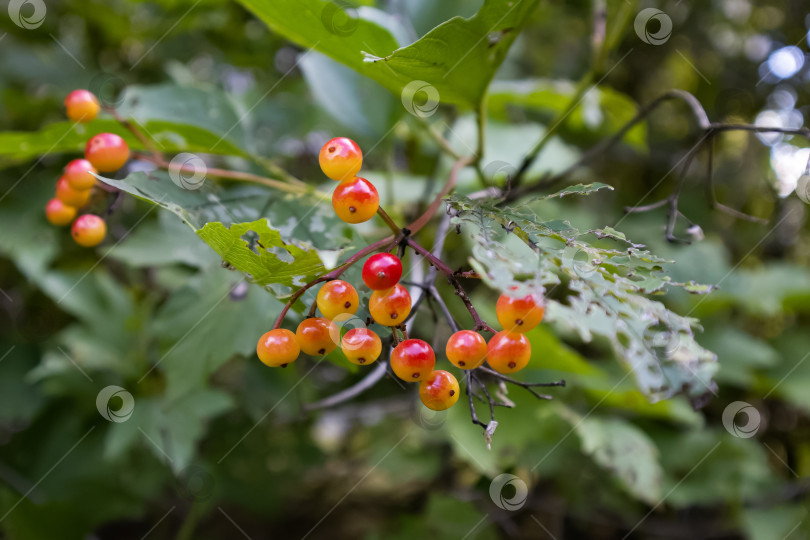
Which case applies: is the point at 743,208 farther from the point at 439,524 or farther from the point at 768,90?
the point at 439,524

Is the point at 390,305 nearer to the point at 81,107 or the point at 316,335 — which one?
the point at 316,335

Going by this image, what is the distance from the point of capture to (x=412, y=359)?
489 millimetres

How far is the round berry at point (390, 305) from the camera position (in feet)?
1.62

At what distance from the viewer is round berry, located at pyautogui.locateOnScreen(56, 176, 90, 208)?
0.72 metres

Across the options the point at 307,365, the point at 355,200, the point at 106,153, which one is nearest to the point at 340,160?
the point at 355,200

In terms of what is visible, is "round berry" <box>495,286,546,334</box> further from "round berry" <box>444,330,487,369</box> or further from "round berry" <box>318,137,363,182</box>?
"round berry" <box>318,137,363,182</box>

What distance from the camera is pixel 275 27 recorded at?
74cm

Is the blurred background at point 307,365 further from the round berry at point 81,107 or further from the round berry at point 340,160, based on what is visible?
the round berry at point 340,160

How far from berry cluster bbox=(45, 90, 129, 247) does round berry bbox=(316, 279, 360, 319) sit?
1.19 feet

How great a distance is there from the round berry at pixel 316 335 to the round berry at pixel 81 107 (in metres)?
0.50

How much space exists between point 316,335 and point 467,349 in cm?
14

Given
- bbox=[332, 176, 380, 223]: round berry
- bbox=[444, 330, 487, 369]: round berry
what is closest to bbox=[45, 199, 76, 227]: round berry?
bbox=[332, 176, 380, 223]: round berry

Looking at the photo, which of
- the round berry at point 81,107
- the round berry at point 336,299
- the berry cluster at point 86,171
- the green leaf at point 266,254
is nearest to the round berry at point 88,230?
the berry cluster at point 86,171

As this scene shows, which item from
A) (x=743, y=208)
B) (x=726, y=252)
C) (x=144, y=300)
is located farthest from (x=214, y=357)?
(x=743, y=208)
